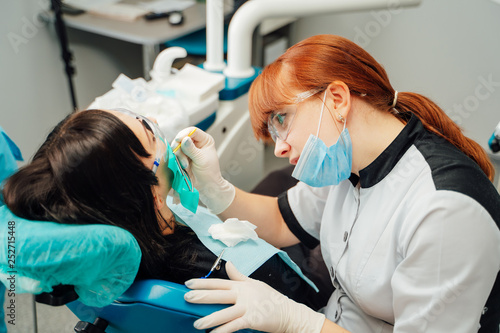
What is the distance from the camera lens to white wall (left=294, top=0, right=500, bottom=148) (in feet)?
7.45

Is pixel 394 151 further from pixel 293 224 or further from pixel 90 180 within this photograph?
pixel 90 180

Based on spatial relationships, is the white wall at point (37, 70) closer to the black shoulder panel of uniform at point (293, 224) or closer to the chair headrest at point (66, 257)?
the black shoulder panel of uniform at point (293, 224)

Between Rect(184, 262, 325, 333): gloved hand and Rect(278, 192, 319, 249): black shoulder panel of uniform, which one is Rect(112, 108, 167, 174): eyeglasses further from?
Rect(278, 192, 319, 249): black shoulder panel of uniform

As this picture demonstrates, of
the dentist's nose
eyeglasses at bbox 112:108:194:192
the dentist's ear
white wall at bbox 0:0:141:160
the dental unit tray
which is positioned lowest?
white wall at bbox 0:0:141:160

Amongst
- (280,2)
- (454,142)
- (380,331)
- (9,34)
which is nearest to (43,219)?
(380,331)

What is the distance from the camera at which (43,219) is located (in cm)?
83

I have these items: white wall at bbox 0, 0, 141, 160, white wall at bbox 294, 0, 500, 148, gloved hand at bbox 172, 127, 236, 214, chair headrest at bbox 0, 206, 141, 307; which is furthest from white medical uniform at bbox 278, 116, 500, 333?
white wall at bbox 0, 0, 141, 160

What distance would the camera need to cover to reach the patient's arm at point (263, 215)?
1.35 m

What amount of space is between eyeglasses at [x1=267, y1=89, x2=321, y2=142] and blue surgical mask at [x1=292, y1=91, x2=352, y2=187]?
5 cm

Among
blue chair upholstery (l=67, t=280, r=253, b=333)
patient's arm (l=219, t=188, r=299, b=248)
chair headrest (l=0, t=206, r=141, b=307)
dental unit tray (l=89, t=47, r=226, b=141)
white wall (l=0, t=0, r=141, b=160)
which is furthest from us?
white wall (l=0, t=0, r=141, b=160)

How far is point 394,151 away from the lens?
107 centimetres

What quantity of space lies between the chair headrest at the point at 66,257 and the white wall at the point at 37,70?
58.2 inches

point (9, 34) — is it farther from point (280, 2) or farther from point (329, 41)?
point (329, 41)

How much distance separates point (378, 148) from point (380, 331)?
46 centimetres
